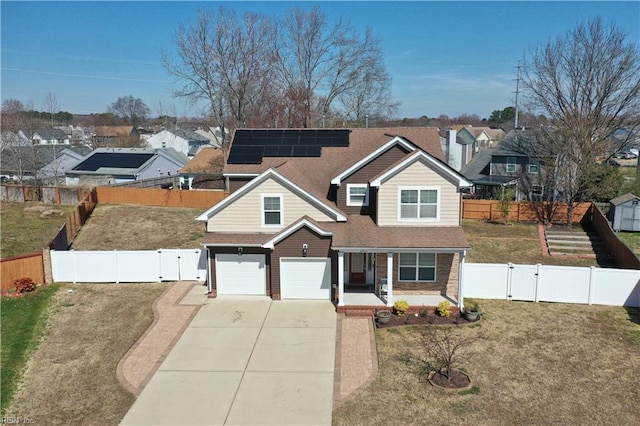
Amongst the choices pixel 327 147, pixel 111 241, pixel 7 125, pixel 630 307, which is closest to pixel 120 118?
pixel 7 125

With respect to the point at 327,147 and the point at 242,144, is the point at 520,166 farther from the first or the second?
the point at 242,144

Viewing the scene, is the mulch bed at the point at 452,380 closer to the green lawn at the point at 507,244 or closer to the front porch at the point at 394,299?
the front porch at the point at 394,299

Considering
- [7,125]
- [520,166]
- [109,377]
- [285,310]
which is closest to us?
[109,377]

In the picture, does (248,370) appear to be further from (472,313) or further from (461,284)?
(461,284)

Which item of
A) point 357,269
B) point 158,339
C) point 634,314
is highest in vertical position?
point 357,269

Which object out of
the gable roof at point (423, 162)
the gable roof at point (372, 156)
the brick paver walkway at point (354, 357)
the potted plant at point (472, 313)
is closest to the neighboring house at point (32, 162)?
the gable roof at point (372, 156)

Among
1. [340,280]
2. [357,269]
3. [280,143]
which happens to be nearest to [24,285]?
[280,143]
